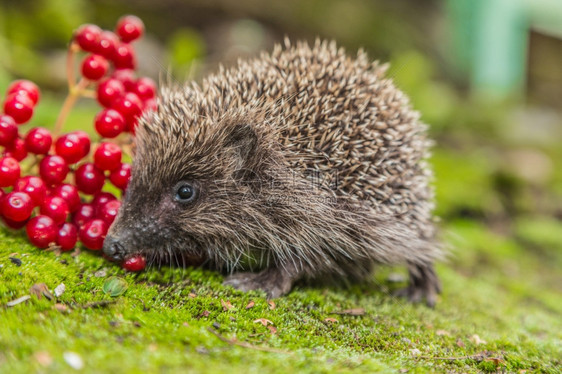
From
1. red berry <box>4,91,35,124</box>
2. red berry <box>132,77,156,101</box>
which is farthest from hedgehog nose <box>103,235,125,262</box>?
red berry <box>132,77,156,101</box>

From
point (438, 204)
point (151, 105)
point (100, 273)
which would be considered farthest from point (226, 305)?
point (438, 204)

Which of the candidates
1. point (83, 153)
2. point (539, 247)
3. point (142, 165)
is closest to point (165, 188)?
point (142, 165)

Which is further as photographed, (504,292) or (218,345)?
(504,292)

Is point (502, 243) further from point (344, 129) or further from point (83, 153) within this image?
point (83, 153)

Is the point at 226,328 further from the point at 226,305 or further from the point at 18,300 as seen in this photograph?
the point at 18,300

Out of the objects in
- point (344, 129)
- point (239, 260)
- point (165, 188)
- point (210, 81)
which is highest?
point (210, 81)

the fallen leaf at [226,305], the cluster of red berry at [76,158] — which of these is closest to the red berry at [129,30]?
the cluster of red berry at [76,158]

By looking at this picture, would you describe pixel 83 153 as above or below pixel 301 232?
above

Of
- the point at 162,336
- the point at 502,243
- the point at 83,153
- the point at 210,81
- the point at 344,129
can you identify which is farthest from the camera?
the point at 502,243
